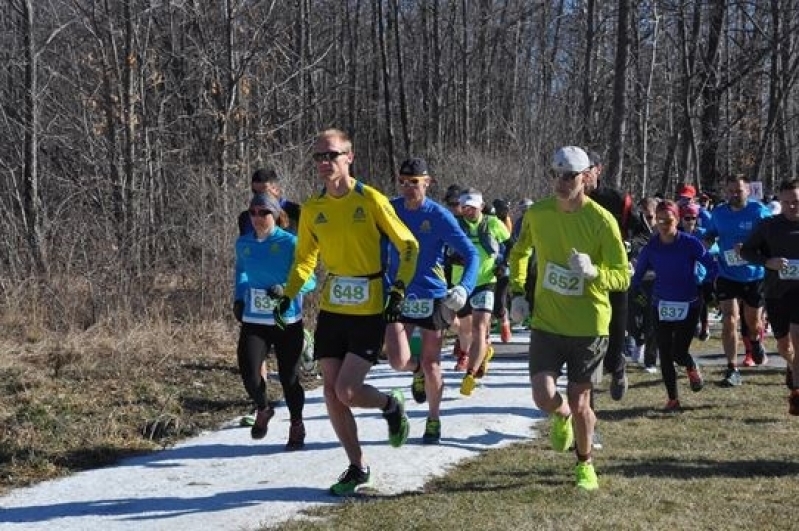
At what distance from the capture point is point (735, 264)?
10625 millimetres

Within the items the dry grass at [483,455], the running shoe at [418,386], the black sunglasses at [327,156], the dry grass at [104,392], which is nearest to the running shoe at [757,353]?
the dry grass at [483,455]

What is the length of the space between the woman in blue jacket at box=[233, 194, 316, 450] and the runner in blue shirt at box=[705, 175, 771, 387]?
17.8 feet

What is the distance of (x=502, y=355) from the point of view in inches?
496

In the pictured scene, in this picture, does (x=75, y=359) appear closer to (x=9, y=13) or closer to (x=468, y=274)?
(x=468, y=274)

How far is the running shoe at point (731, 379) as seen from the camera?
10086mm

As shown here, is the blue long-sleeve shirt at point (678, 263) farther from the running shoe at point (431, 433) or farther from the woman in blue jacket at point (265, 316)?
the woman in blue jacket at point (265, 316)

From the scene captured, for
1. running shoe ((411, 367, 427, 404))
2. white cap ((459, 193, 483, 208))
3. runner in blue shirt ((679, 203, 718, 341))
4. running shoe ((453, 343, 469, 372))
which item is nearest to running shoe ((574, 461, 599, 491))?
running shoe ((411, 367, 427, 404))

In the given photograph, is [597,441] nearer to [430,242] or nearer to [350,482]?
[430,242]

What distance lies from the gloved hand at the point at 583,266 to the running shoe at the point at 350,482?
71.4 inches

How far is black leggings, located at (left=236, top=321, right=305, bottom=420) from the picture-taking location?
7070 millimetres

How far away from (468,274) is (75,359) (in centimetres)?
463

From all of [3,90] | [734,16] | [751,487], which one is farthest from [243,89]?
[734,16]

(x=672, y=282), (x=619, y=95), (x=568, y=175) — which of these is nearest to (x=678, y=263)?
(x=672, y=282)

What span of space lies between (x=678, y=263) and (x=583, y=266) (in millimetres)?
3745
